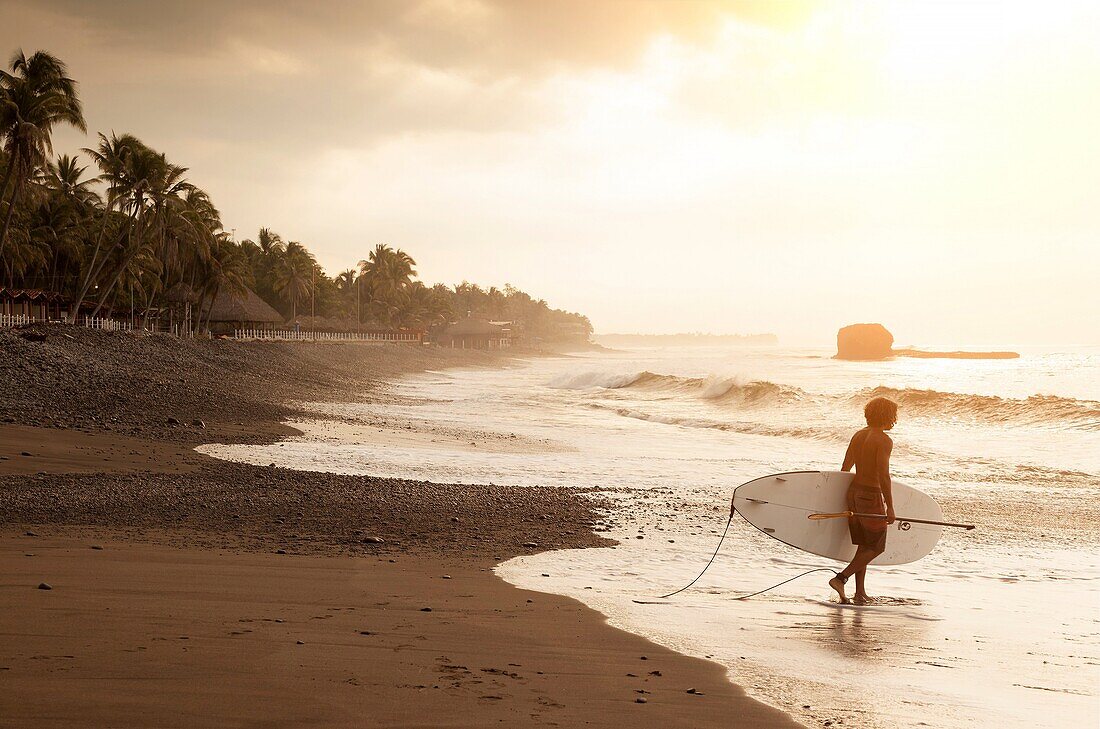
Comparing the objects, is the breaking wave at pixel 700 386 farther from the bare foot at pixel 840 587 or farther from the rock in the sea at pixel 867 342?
the rock in the sea at pixel 867 342

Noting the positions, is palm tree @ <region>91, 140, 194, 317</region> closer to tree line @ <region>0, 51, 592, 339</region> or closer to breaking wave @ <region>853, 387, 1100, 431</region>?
tree line @ <region>0, 51, 592, 339</region>

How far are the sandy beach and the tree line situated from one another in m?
28.9

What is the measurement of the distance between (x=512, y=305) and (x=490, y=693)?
188337mm

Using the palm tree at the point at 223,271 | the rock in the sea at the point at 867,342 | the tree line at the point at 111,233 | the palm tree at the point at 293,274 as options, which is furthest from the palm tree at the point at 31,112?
the rock in the sea at the point at 867,342

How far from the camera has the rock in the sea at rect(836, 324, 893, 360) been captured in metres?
105

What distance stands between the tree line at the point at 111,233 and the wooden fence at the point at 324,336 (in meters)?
3.70

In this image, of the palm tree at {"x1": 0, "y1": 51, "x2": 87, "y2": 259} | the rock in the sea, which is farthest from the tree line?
the rock in the sea

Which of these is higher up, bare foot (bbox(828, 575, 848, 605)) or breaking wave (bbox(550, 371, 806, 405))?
breaking wave (bbox(550, 371, 806, 405))

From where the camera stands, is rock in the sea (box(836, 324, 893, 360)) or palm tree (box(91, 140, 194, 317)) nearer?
palm tree (box(91, 140, 194, 317))

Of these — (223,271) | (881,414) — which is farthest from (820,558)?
(223,271)

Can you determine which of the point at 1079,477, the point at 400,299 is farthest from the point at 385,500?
the point at 400,299

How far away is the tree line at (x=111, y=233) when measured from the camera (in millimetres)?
33656

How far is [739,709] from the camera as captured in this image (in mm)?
3598

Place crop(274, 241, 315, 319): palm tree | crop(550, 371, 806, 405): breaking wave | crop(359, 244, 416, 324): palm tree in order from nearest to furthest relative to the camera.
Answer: crop(550, 371, 806, 405): breaking wave, crop(274, 241, 315, 319): palm tree, crop(359, 244, 416, 324): palm tree
